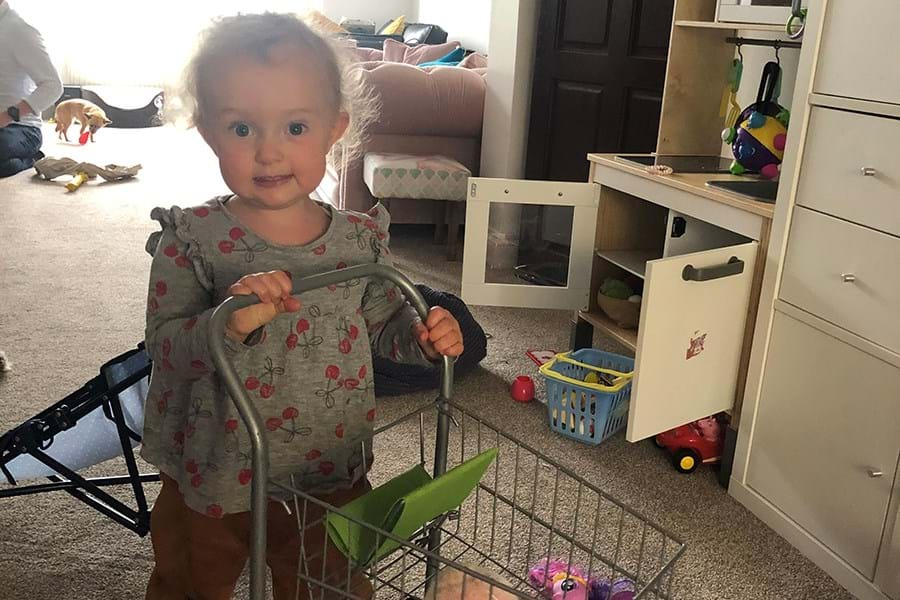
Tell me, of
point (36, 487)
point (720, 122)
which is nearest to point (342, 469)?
point (36, 487)

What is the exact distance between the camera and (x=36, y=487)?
4.89 feet

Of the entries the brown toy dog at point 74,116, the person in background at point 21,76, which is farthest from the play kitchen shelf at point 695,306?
the brown toy dog at point 74,116

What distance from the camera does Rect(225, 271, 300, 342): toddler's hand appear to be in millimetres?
829

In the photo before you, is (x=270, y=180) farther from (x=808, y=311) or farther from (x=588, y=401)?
(x=588, y=401)

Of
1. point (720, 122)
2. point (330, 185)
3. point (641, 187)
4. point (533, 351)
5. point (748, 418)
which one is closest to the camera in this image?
point (748, 418)

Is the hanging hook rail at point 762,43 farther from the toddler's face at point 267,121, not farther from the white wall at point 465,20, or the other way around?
the white wall at point 465,20

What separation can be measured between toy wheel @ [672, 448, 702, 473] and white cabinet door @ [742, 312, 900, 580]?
15 cm

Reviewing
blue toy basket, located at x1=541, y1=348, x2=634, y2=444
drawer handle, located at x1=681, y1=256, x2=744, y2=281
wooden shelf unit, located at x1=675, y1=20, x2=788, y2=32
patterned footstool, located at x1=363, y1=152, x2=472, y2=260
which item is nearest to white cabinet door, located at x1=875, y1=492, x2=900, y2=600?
drawer handle, located at x1=681, y1=256, x2=744, y2=281

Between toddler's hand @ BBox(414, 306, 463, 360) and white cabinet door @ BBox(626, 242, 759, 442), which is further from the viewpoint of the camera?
white cabinet door @ BBox(626, 242, 759, 442)

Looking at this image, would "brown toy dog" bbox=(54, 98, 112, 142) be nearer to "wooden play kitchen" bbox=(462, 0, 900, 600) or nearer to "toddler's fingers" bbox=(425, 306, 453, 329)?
"wooden play kitchen" bbox=(462, 0, 900, 600)

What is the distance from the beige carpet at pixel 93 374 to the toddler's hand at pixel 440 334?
0.78 m

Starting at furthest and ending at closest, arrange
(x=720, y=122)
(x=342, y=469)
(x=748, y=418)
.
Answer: (x=720, y=122), (x=748, y=418), (x=342, y=469)

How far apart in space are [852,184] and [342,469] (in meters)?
1.02

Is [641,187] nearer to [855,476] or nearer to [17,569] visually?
[855,476]
